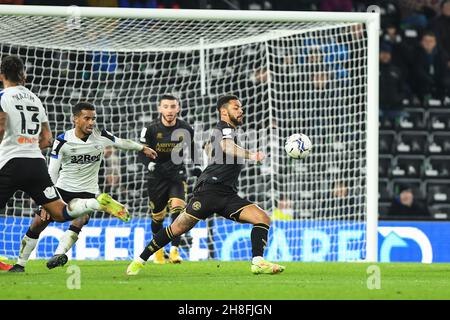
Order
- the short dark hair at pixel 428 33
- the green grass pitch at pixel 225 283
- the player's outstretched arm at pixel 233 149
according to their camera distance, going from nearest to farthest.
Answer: the green grass pitch at pixel 225 283, the player's outstretched arm at pixel 233 149, the short dark hair at pixel 428 33

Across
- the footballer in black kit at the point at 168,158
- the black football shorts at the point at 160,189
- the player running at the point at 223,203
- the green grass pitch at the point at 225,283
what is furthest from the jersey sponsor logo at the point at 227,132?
the black football shorts at the point at 160,189

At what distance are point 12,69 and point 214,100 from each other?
264 inches

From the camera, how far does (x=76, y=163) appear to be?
1155cm

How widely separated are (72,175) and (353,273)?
11.0ft

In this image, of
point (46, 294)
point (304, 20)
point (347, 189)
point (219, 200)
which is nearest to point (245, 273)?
point (219, 200)

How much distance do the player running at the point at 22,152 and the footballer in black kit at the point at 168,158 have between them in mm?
3207

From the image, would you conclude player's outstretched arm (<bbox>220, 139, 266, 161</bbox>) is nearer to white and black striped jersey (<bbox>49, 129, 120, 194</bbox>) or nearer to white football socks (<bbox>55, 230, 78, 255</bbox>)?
white and black striped jersey (<bbox>49, 129, 120, 194</bbox>)

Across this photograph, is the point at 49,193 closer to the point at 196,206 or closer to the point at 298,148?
the point at 196,206

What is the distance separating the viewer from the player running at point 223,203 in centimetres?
1011

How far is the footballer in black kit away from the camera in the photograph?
12945 mm

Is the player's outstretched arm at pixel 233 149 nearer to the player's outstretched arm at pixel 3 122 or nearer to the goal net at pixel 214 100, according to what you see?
the player's outstretched arm at pixel 3 122

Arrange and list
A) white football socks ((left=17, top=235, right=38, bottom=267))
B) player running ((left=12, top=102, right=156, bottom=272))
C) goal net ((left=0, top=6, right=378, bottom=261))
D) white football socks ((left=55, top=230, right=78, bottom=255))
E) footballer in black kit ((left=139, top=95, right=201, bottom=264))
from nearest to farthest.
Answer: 1. white football socks ((left=17, top=235, right=38, bottom=267))
2. player running ((left=12, top=102, right=156, bottom=272))
3. white football socks ((left=55, top=230, right=78, bottom=255))
4. footballer in black kit ((left=139, top=95, right=201, bottom=264))
5. goal net ((left=0, top=6, right=378, bottom=261))

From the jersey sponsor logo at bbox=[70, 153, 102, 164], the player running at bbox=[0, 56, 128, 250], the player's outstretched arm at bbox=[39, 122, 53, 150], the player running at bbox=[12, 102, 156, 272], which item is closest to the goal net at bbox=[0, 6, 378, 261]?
the player running at bbox=[12, 102, 156, 272]

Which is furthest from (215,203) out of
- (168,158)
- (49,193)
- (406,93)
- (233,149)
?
(406,93)
